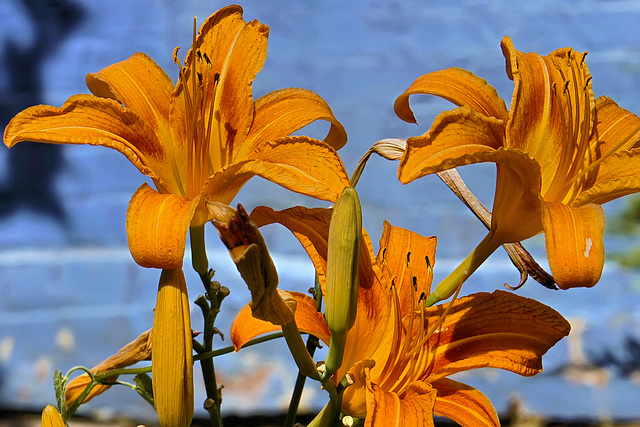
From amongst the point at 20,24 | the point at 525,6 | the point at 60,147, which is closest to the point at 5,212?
the point at 60,147

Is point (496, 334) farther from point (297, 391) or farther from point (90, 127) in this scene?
point (90, 127)

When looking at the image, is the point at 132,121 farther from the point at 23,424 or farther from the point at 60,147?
the point at 23,424

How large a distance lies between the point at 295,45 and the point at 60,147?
2.48 feet

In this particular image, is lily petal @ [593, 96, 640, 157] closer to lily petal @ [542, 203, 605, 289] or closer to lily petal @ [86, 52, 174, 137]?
lily petal @ [542, 203, 605, 289]

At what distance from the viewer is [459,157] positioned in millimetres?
448

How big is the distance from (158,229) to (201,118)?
184 millimetres

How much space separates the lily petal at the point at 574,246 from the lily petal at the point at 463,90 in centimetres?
11

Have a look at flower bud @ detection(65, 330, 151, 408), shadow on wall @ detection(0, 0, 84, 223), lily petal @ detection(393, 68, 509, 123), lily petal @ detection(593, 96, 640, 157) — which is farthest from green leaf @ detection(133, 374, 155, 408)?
shadow on wall @ detection(0, 0, 84, 223)

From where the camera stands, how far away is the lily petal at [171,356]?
0.47 m

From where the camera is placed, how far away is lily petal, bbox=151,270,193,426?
468 mm

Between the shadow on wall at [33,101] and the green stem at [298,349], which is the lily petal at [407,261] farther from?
the shadow on wall at [33,101]

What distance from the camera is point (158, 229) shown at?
452mm

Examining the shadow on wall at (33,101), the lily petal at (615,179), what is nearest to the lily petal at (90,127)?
the lily petal at (615,179)

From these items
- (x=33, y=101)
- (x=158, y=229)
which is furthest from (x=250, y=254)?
(x=33, y=101)
